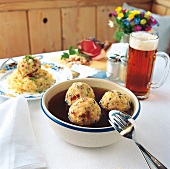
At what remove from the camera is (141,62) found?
953mm

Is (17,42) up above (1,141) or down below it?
below

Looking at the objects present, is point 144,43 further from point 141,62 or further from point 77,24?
point 77,24

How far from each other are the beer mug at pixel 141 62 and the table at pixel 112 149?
140mm

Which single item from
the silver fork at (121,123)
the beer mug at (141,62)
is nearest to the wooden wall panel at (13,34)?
the beer mug at (141,62)

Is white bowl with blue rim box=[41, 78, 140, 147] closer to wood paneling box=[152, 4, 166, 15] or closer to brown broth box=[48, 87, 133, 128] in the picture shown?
brown broth box=[48, 87, 133, 128]

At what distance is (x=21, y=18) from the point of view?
2172 millimetres

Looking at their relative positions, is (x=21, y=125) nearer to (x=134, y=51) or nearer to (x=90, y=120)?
(x=90, y=120)

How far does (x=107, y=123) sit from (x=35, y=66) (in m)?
0.44

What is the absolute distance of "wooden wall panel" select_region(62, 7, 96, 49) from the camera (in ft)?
7.68

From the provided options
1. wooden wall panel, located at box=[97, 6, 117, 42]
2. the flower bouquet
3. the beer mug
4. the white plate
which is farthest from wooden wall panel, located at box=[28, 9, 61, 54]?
the beer mug

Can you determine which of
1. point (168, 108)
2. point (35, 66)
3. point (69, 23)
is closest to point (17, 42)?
point (69, 23)

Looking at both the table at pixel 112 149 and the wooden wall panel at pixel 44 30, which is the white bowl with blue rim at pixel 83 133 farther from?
the wooden wall panel at pixel 44 30

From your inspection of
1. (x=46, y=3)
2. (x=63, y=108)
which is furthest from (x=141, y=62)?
(x=46, y=3)

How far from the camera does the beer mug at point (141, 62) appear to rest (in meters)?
0.93
